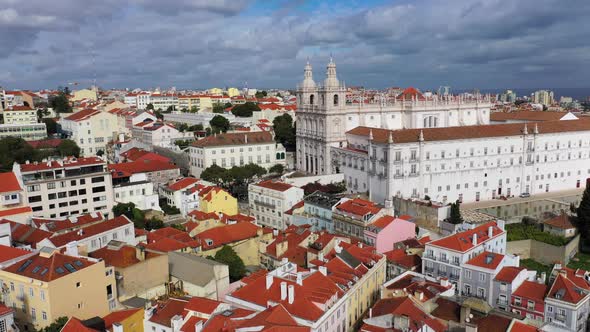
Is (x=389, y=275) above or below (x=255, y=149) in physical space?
below

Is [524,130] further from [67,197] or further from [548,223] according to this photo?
[67,197]

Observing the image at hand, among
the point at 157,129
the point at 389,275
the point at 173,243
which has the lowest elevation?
the point at 389,275

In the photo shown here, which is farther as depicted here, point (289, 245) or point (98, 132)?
point (98, 132)

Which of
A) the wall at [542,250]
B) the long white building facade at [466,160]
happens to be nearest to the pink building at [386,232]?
the wall at [542,250]

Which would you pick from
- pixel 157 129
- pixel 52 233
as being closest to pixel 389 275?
pixel 52 233

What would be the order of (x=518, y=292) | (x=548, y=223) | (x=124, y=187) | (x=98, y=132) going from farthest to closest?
(x=98, y=132) < (x=124, y=187) < (x=548, y=223) < (x=518, y=292)
